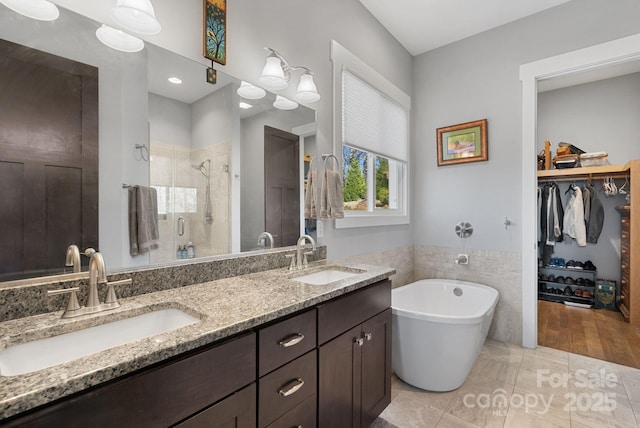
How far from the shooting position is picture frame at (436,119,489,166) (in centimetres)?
287

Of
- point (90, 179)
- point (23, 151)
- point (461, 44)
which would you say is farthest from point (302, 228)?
point (461, 44)

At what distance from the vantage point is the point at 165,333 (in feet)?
2.63

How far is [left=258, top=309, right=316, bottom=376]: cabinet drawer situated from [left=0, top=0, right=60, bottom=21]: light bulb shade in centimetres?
129

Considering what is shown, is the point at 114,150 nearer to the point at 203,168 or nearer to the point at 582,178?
the point at 203,168

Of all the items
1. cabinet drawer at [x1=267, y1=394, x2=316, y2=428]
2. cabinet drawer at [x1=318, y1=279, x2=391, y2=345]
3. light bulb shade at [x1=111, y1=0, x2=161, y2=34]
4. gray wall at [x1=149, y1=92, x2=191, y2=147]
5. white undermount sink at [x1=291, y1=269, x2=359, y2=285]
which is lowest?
cabinet drawer at [x1=267, y1=394, x2=316, y2=428]

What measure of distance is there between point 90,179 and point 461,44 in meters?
3.41

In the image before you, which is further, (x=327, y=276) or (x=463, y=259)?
(x=463, y=259)

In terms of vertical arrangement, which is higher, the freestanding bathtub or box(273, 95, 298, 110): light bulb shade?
box(273, 95, 298, 110): light bulb shade

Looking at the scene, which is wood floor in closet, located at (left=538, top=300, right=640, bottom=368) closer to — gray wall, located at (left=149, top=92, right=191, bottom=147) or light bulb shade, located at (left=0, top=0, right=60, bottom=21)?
gray wall, located at (left=149, top=92, right=191, bottom=147)

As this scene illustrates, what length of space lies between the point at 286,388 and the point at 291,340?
6.5 inches

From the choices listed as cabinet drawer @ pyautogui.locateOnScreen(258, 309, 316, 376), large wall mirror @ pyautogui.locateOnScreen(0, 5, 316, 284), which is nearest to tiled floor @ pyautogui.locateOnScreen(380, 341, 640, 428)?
cabinet drawer @ pyautogui.locateOnScreen(258, 309, 316, 376)

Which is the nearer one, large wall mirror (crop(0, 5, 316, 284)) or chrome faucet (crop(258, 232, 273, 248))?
large wall mirror (crop(0, 5, 316, 284))

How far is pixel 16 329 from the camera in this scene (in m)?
0.82

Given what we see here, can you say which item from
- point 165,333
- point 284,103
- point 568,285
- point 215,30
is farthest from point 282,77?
point 568,285
